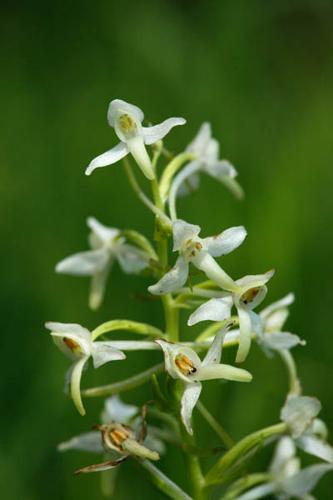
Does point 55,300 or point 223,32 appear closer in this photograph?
point 55,300

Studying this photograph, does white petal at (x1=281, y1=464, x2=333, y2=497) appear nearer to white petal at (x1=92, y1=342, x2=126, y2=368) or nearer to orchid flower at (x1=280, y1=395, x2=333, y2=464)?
orchid flower at (x1=280, y1=395, x2=333, y2=464)

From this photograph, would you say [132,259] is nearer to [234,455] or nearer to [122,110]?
[122,110]

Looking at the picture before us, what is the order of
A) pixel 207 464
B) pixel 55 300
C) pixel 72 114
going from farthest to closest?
1. pixel 72 114
2. pixel 55 300
3. pixel 207 464

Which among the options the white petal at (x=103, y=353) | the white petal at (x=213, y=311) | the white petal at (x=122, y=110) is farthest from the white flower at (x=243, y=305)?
the white petal at (x=122, y=110)

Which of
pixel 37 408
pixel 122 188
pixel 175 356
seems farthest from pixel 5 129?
pixel 175 356

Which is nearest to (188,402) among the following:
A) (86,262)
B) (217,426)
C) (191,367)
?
(191,367)

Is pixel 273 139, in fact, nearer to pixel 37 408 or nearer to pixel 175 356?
pixel 37 408
